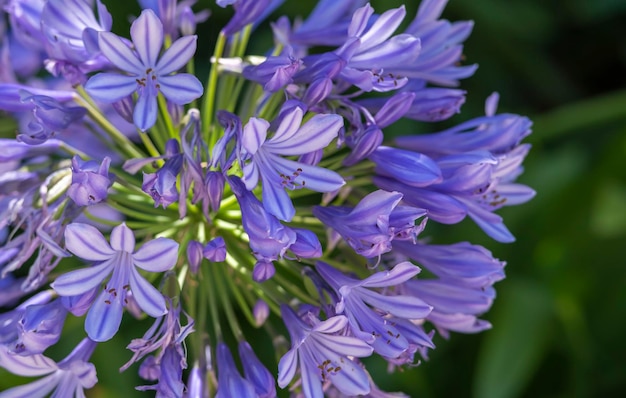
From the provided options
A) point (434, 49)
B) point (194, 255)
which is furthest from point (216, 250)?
point (434, 49)

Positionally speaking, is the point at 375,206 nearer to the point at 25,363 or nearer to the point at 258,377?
the point at 258,377

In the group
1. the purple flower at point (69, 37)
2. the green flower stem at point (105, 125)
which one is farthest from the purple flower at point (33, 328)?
the purple flower at point (69, 37)

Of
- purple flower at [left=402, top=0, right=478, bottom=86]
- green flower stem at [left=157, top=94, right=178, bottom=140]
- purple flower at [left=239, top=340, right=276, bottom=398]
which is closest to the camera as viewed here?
purple flower at [left=239, top=340, right=276, bottom=398]

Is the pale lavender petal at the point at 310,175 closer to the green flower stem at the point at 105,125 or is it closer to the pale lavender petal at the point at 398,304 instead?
the pale lavender petal at the point at 398,304

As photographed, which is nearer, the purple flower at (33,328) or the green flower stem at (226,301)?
the purple flower at (33,328)

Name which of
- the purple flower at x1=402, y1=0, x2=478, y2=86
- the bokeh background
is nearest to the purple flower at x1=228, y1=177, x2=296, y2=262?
the purple flower at x1=402, y1=0, x2=478, y2=86

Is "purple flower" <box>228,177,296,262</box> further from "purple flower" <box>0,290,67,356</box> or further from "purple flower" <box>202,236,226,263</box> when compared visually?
"purple flower" <box>0,290,67,356</box>
